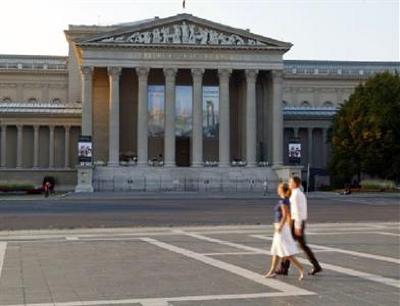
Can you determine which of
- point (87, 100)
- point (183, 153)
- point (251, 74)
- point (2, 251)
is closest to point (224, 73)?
point (251, 74)

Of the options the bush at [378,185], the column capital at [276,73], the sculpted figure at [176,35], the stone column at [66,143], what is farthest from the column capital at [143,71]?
the bush at [378,185]

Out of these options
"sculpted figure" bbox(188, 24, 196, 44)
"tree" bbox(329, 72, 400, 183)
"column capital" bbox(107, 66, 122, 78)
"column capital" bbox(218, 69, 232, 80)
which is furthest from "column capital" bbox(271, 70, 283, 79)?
"column capital" bbox(107, 66, 122, 78)

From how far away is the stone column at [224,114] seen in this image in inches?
3691

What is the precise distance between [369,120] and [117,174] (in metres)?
30.9

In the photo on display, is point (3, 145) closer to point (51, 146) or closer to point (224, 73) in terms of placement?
point (51, 146)

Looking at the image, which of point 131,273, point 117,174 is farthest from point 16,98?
point 131,273

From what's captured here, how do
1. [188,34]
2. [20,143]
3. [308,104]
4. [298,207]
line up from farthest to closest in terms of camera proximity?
[308,104] → [20,143] → [188,34] → [298,207]

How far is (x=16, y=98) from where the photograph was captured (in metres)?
134

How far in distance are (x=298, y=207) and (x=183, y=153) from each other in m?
85.6

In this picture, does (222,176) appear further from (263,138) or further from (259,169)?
(263,138)

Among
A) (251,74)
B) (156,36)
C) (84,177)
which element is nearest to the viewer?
(84,177)

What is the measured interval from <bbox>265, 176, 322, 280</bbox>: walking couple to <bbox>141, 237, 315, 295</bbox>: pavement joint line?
40 cm

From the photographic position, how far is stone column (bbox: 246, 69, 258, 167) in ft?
309

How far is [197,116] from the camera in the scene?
94500mm
